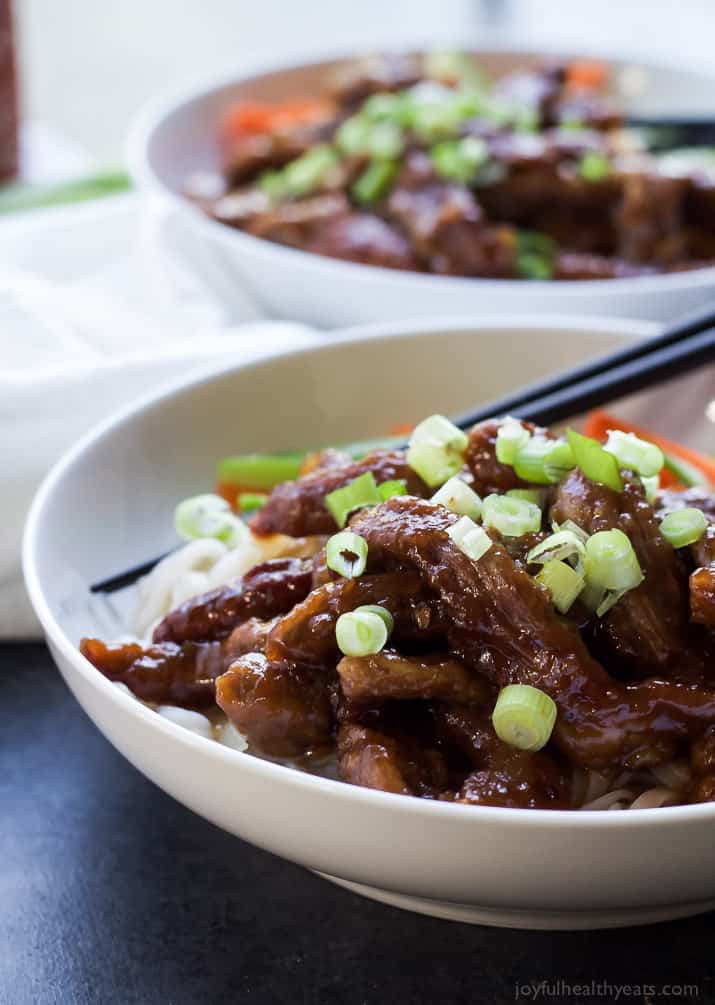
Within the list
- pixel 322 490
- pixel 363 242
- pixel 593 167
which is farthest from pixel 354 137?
pixel 322 490

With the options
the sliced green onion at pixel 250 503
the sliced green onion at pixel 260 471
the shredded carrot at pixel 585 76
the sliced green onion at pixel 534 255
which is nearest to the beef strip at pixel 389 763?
the sliced green onion at pixel 250 503

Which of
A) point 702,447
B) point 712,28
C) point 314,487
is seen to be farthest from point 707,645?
point 712,28

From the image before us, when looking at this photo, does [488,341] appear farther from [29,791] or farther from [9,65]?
[9,65]

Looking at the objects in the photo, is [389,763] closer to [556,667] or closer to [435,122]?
[556,667]

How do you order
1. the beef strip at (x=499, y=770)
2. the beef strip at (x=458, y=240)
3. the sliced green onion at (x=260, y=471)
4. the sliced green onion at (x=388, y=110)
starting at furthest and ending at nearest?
the sliced green onion at (x=388, y=110) < the beef strip at (x=458, y=240) < the sliced green onion at (x=260, y=471) < the beef strip at (x=499, y=770)

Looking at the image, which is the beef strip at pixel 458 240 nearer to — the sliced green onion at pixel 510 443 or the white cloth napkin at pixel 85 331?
the white cloth napkin at pixel 85 331

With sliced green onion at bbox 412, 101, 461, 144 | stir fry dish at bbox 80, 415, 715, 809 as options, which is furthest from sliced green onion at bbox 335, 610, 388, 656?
sliced green onion at bbox 412, 101, 461, 144
